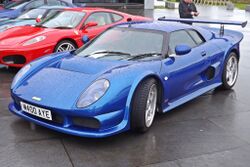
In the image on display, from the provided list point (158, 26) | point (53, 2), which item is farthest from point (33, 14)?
point (158, 26)

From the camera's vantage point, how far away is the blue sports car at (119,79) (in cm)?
393

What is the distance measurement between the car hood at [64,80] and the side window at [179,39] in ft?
2.83

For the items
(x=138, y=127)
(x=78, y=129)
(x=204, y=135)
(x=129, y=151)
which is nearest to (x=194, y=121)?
(x=204, y=135)

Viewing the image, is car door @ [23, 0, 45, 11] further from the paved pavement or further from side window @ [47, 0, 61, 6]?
the paved pavement

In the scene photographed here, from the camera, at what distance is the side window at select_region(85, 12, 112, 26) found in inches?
329

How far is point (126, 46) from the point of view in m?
5.00

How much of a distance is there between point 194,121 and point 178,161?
1234mm

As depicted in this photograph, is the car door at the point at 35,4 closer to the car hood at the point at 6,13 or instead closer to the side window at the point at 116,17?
the car hood at the point at 6,13

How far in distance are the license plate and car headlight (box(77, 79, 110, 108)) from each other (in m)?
0.36

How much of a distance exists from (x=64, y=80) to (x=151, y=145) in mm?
1164

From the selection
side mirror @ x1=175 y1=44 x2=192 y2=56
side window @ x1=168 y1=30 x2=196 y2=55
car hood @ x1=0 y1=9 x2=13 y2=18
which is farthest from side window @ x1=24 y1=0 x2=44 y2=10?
side mirror @ x1=175 y1=44 x2=192 y2=56

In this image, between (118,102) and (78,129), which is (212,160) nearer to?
(118,102)

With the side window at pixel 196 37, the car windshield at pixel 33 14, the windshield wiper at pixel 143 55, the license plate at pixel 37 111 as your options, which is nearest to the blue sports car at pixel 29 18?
the car windshield at pixel 33 14

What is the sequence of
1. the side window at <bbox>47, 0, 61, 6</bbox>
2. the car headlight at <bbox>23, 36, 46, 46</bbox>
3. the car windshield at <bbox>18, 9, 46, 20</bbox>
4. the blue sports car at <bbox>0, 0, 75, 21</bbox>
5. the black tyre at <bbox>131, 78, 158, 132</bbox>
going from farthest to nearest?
the side window at <bbox>47, 0, 61, 6</bbox>
the blue sports car at <bbox>0, 0, 75, 21</bbox>
the car windshield at <bbox>18, 9, 46, 20</bbox>
the car headlight at <bbox>23, 36, 46, 46</bbox>
the black tyre at <bbox>131, 78, 158, 132</bbox>
